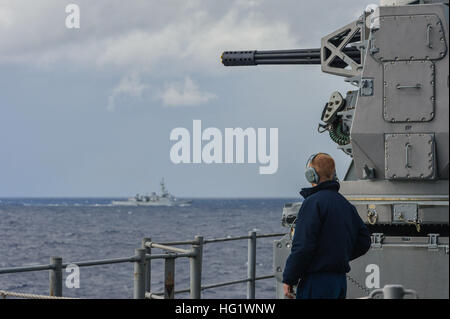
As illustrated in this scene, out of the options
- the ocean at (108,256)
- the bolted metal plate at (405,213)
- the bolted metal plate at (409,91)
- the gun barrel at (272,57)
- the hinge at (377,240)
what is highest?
the gun barrel at (272,57)

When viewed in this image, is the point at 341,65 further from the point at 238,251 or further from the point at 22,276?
the point at 238,251

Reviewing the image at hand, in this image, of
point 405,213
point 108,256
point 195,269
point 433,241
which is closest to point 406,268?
point 433,241

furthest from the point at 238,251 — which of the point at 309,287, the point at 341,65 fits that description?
the point at 309,287

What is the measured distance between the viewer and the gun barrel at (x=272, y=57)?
1105 centimetres

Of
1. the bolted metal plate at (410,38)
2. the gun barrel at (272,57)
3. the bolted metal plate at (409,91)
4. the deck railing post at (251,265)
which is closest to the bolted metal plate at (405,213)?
the bolted metal plate at (409,91)

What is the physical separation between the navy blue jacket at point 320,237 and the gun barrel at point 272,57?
590 cm

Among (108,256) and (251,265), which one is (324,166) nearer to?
(251,265)

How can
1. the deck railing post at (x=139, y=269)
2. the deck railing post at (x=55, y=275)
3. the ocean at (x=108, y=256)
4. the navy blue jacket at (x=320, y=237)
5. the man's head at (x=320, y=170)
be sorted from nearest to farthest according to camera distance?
the navy blue jacket at (x=320, y=237)
the man's head at (x=320, y=170)
the deck railing post at (x=55, y=275)
the deck railing post at (x=139, y=269)
the ocean at (x=108, y=256)

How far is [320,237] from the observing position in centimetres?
520

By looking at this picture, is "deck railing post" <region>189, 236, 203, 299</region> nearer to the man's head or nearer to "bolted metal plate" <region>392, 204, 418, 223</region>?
"bolted metal plate" <region>392, 204, 418, 223</region>

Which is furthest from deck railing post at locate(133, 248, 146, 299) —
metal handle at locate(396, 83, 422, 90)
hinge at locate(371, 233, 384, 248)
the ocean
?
the ocean

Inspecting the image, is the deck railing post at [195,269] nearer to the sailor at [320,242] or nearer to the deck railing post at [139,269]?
the deck railing post at [139,269]

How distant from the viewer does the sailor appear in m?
5.15
